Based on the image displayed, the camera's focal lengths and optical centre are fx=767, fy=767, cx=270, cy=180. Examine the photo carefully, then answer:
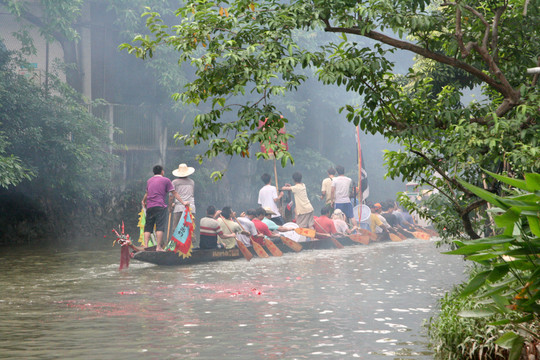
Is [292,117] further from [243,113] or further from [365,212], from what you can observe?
[243,113]

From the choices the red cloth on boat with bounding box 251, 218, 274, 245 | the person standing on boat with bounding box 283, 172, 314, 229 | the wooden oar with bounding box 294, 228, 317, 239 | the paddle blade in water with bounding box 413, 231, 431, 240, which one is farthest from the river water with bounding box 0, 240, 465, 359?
the paddle blade in water with bounding box 413, 231, 431, 240

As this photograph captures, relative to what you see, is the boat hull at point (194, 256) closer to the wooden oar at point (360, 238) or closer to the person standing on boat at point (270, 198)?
the person standing on boat at point (270, 198)

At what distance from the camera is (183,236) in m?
14.9


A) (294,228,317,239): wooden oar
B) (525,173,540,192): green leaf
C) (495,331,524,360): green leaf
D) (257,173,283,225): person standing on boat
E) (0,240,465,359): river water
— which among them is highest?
(257,173,283,225): person standing on boat

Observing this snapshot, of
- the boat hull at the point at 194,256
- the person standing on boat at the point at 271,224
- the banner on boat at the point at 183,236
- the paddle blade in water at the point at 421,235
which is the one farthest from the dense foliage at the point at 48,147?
the paddle blade in water at the point at 421,235

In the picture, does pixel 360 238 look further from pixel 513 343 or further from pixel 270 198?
pixel 513 343

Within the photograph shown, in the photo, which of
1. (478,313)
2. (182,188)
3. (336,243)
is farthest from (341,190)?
(478,313)

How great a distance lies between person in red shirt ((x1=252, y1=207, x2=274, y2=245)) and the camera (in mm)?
17328

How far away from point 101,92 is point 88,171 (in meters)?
3.89

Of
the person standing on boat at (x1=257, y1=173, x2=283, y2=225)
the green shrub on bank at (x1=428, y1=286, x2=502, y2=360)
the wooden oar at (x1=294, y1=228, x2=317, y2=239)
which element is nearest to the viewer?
the green shrub on bank at (x1=428, y1=286, x2=502, y2=360)

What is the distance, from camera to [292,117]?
1319 inches

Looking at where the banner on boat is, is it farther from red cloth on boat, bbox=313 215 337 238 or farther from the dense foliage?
the dense foliage

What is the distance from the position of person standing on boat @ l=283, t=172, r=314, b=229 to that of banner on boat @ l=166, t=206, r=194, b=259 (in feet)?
17.5

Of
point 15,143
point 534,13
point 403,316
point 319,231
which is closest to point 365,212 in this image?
point 319,231
